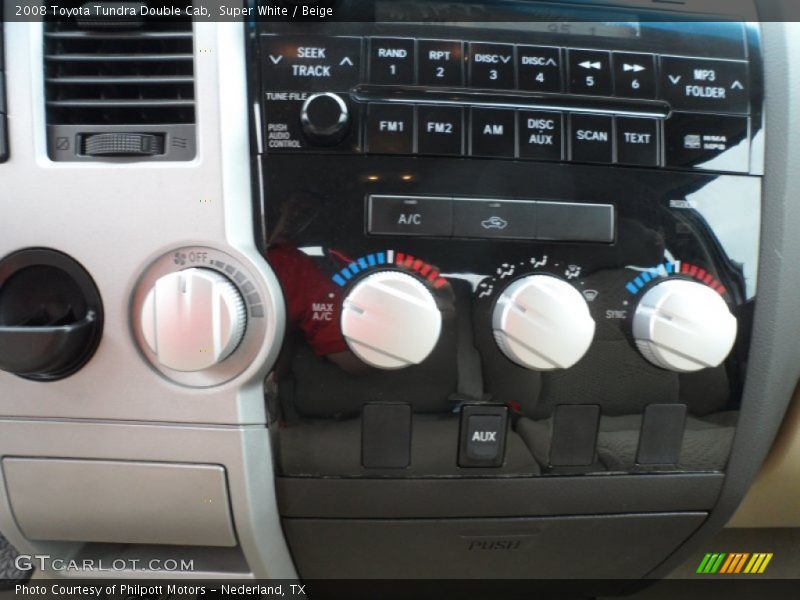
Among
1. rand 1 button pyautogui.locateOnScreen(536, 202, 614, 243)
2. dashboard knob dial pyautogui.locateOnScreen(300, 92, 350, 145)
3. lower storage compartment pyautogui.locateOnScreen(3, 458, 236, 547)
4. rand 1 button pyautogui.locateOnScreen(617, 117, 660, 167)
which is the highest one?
dashboard knob dial pyautogui.locateOnScreen(300, 92, 350, 145)

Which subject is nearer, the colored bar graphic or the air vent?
the air vent

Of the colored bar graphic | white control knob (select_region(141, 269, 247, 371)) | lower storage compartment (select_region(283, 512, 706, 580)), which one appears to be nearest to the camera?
white control knob (select_region(141, 269, 247, 371))

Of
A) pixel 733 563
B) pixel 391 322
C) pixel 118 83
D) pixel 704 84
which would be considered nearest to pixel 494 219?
pixel 391 322

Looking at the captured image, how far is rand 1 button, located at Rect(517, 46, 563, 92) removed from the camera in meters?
0.51

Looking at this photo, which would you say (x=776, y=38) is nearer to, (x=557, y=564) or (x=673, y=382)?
(x=673, y=382)

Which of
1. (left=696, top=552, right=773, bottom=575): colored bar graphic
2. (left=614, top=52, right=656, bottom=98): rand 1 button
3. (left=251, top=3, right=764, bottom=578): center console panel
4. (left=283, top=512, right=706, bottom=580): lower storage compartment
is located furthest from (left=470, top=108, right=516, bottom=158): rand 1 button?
(left=696, top=552, right=773, bottom=575): colored bar graphic

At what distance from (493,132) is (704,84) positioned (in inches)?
8.3

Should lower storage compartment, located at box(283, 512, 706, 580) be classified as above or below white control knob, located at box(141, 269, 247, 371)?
below

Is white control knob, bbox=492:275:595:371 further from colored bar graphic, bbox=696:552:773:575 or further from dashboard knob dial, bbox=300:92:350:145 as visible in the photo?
colored bar graphic, bbox=696:552:773:575

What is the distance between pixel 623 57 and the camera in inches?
20.8

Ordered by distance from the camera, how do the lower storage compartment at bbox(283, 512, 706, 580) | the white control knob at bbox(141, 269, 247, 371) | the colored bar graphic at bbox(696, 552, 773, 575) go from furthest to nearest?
the colored bar graphic at bbox(696, 552, 773, 575)
the lower storage compartment at bbox(283, 512, 706, 580)
the white control knob at bbox(141, 269, 247, 371)

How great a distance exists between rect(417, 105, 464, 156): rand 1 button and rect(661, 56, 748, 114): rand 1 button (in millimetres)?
195

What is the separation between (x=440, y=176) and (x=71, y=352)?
347 millimetres

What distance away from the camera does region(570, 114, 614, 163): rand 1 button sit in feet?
1.70
